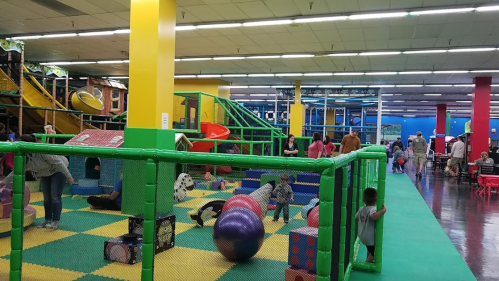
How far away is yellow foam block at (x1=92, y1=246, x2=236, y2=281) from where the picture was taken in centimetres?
A: 391

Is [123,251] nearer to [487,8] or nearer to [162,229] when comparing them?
[162,229]

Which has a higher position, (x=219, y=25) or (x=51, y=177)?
(x=219, y=25)

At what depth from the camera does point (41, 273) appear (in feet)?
13.0

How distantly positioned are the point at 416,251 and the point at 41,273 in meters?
4.88

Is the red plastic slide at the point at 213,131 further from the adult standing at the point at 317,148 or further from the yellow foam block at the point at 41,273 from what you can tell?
the yellow foam block at the point at 41,273

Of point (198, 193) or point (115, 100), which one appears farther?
point (115, 100)

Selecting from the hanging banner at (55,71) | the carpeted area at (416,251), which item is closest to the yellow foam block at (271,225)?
the carpeted area at (416,251)

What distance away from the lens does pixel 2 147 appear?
10.0 ft

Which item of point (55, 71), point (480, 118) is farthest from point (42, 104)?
point (480, 118)

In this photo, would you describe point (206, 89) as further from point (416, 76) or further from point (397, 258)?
point (397, 258)

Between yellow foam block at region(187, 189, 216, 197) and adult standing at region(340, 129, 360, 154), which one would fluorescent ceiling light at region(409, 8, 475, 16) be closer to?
adult standing at region(340, 129, 360, 154)

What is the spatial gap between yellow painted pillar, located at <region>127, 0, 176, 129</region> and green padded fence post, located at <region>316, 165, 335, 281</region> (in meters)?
4.98

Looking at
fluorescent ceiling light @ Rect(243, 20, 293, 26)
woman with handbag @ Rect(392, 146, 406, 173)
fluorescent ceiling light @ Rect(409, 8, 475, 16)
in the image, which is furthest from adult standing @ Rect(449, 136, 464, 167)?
fluorescent ceiling light @ Rect(243, 20, 293, 26)

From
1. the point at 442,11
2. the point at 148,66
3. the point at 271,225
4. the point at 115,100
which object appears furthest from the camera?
the point at 115,100
